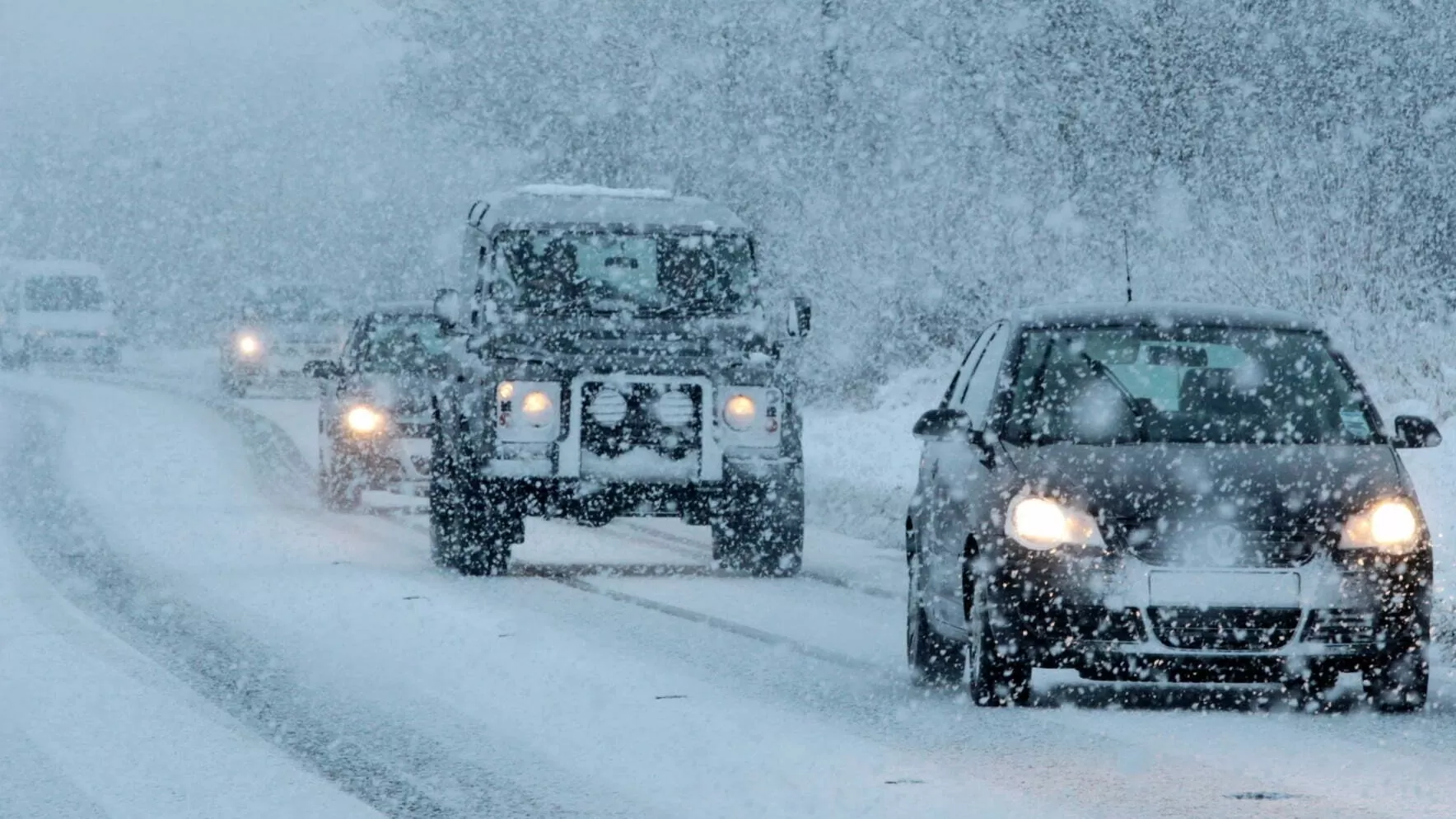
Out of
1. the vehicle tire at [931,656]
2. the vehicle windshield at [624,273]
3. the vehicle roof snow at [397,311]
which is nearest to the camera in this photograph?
the vehicle tire at [931,656]

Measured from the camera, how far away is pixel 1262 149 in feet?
82.3

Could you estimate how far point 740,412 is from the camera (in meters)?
15.5

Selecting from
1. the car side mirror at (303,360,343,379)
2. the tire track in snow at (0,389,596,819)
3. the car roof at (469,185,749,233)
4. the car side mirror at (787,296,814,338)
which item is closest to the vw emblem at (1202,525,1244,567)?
the tire track in snow at (0,389,596,819)

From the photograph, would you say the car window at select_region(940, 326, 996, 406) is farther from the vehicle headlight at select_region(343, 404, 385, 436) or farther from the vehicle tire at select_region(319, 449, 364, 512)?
the vehicle tire at select_region(319, 449, 364, 512)

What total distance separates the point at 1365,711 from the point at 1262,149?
15.9 meters

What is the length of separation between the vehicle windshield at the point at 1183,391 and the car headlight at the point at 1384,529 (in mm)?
573

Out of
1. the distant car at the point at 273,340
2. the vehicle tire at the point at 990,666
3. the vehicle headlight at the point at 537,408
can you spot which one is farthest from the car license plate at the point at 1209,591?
the distant car at the point at 273,340

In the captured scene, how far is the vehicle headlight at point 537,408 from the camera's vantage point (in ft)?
49.7

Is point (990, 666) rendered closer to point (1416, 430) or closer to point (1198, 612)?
point (1198, 612)

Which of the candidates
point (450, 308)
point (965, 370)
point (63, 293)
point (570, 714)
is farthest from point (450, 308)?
point (63, 293)

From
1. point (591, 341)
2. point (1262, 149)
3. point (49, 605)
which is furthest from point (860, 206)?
point (49, 605)

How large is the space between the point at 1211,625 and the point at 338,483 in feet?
39.4

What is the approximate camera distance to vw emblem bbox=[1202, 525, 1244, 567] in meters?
9.31

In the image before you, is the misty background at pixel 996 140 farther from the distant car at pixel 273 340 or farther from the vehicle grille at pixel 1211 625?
the vehicle grille at pixel 1211 625
